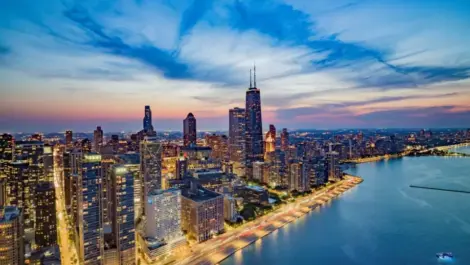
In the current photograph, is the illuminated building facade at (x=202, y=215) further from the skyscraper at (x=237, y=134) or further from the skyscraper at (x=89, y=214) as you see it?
the skyscraper at (x=237, y=134)

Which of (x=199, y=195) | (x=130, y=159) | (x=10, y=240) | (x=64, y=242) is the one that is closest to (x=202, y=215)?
(x=199, y=195)

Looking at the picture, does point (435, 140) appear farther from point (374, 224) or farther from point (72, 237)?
point (72, 237)

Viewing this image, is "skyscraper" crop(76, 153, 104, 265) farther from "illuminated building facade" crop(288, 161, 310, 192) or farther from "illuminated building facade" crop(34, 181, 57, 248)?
"illuminated building facade" crop(288, 161, 310, 192)

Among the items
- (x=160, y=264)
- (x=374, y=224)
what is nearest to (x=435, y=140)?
(x=374, y=224)

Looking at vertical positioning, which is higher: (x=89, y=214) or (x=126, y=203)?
(x=126, y=203)

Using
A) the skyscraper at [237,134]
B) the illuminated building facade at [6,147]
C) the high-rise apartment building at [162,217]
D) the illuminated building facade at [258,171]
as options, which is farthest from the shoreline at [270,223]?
the illuminated building facade at [6,147]

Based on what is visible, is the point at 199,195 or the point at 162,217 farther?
the point at 199,195

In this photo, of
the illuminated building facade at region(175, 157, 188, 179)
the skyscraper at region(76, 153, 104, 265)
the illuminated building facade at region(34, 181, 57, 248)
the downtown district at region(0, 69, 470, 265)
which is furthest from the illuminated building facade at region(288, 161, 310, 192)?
the illuminated building facade at region(34, 181, 57, 248)

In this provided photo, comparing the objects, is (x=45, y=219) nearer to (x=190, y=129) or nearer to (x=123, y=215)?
(x=123, y=215)
